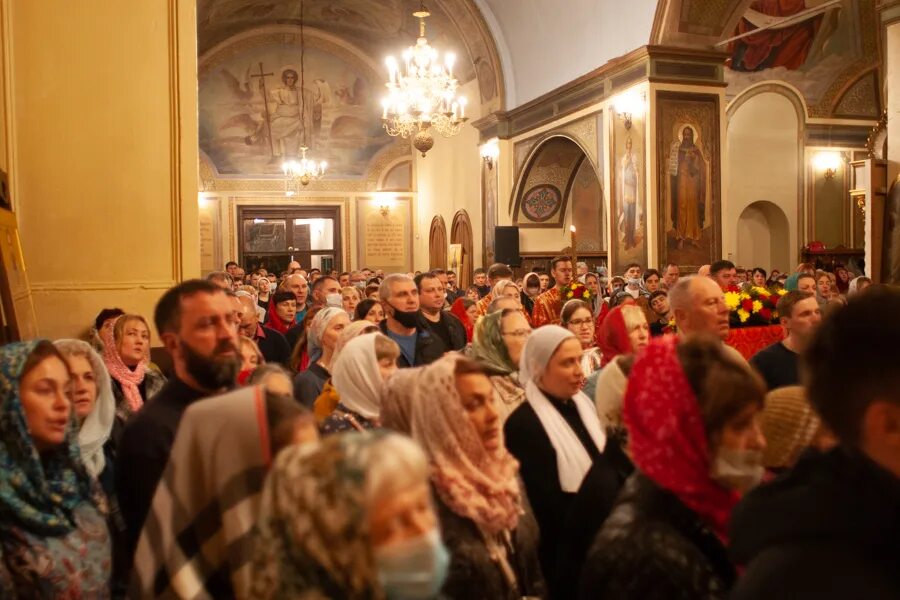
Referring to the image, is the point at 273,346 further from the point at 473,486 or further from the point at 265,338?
A: the point at 473,486

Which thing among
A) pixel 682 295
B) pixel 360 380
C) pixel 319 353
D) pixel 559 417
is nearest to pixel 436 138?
pixel 319 353

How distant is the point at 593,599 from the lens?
6.87 feet

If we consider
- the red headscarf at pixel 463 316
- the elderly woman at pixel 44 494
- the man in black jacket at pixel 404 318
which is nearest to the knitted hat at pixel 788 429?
the elderly woman at pixel 44 494

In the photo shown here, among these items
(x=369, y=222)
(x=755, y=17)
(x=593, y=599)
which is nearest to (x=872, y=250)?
(x=755, y=17)

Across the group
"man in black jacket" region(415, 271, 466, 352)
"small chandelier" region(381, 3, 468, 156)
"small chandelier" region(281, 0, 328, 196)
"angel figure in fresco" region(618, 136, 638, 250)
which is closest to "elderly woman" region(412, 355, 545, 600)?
"man in black jacket" region(415, 271, 466, 352)

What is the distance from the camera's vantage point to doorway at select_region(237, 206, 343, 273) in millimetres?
28103

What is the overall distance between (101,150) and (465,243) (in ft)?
56.2

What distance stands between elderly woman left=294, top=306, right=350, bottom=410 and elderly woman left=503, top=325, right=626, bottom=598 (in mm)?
1499

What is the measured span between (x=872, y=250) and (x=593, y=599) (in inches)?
406

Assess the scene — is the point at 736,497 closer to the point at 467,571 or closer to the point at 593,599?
the point at 593,599

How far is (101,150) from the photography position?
6.19 metres

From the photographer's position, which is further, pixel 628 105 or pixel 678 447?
pixel 628 105

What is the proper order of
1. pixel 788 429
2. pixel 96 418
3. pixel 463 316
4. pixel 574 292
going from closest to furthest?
1. pixel 788 429
2. pixel 96 418
3. pixel 463 316
4. pixel 574 292

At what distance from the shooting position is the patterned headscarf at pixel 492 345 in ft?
15.4
